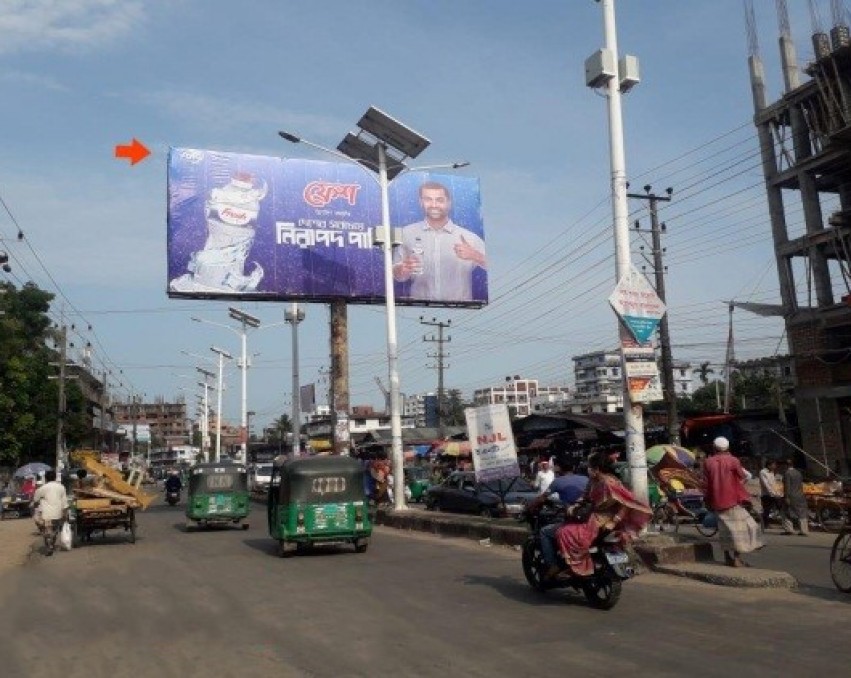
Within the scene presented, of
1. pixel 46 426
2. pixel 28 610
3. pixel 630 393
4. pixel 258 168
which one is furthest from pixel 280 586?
pixel 46 426

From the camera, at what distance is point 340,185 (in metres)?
34.3

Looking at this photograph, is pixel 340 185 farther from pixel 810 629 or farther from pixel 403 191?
pixel 810 629

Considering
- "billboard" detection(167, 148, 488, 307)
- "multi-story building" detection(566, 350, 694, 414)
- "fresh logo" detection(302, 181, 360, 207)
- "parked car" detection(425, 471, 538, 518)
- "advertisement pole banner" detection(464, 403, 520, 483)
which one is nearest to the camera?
"advertisement pole banner" detection(464, 403, 520, 483)

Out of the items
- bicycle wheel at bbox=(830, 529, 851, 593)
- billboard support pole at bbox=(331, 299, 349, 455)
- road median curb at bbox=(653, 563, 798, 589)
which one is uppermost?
billboard support pole at bbox=(331, 299, 349, 455)

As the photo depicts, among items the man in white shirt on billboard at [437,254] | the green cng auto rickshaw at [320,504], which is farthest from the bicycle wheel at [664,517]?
the man in white shirt on billboard at [437,254]

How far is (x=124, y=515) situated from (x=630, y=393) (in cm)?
1242

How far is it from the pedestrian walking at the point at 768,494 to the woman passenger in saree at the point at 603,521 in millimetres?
11042

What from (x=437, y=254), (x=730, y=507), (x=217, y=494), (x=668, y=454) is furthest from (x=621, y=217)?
(x=437, y=254)

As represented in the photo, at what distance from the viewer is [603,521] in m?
9.07

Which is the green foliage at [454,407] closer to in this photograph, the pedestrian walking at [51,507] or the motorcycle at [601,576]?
the pedestrian walking at [51,507]

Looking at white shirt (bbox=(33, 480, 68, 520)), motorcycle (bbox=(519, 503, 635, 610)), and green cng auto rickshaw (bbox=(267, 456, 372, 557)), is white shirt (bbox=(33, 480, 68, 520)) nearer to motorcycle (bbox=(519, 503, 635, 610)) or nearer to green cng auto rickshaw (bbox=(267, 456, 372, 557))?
green cng auto rickshaw (bbox=(267, 456, 372, 557))

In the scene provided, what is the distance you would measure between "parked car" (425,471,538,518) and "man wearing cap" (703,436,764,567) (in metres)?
10.2

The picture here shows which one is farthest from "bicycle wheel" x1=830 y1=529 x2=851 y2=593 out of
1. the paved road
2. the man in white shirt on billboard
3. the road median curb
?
the man in white shirt on billboard

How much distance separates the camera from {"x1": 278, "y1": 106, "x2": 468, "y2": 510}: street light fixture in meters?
22.9
